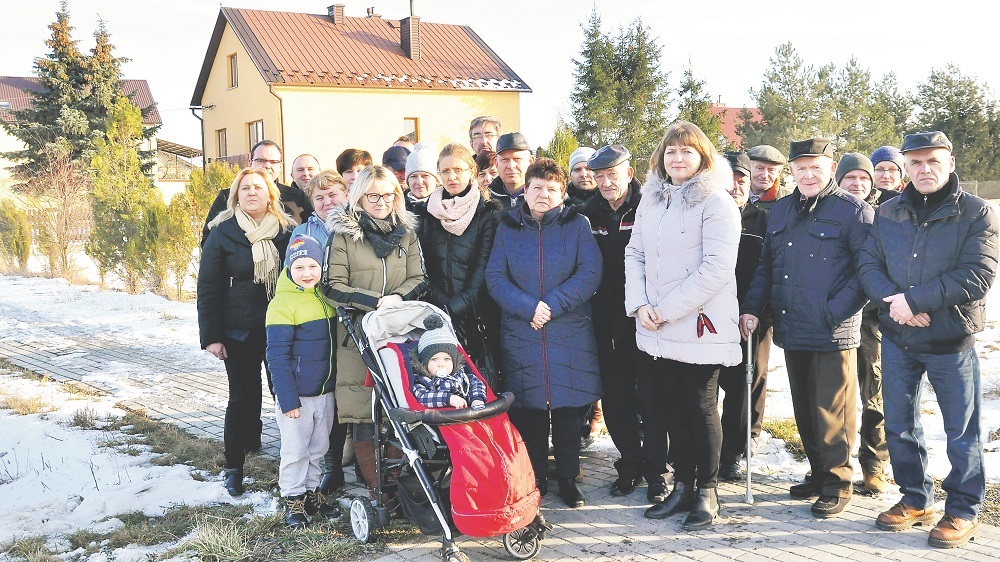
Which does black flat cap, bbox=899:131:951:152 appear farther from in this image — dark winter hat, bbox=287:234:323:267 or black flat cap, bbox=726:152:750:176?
dark winter hat, bbox=287:234:323:267

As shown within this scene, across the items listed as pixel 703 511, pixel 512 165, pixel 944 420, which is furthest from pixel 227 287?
pixel 944 420

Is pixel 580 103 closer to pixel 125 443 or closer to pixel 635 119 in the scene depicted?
pixel 635 119

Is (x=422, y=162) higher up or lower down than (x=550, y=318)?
higher up

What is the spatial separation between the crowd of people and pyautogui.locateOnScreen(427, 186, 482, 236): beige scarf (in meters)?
0.02

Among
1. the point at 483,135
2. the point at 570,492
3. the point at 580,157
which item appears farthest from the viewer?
the point at 483,135

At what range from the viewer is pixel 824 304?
4.51m

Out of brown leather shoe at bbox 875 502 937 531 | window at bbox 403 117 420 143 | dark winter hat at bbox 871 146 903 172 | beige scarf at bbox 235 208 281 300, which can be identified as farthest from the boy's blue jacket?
window at bbox 403 117 420 143

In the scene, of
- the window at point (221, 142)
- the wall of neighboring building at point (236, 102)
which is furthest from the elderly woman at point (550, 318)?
the window at point (221, 142)

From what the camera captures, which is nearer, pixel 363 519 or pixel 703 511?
pixel 363 519

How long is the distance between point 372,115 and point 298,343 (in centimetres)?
2407

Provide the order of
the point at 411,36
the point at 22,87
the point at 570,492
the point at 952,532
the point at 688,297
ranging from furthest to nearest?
the point at 22,87 → the point at 411,36 → the point at 570,492 → the point at 688,297 → the point at 952,532

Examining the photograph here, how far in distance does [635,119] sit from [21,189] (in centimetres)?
1996

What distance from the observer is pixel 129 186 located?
16.6m

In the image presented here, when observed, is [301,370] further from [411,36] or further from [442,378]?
[411,36]
